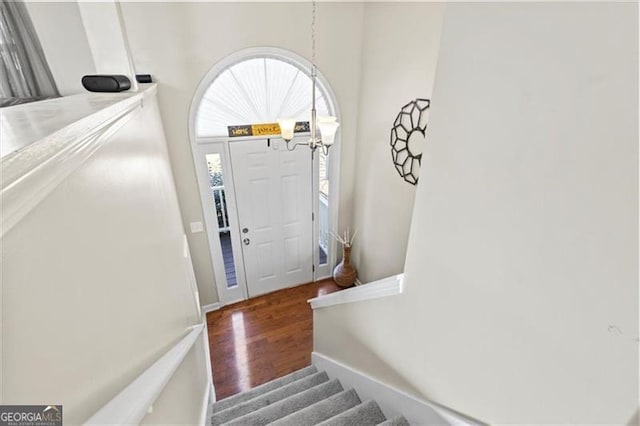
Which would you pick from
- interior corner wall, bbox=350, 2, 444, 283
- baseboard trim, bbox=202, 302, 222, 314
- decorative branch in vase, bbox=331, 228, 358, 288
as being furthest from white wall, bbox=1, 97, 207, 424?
decorative branch in vase, bbox=331, 228, 358, 288

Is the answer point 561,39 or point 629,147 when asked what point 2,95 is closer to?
point 561,39

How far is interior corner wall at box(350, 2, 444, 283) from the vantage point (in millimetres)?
2352

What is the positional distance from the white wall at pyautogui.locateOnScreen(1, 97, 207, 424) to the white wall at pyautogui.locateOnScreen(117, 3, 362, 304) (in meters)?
1.69

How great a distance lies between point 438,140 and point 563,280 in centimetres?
48

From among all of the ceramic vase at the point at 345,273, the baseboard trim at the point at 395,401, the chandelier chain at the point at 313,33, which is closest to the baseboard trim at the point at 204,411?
the baseboard trim at the point at 395,401

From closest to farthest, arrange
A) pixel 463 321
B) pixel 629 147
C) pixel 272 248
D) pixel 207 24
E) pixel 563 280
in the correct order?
pixel 629 147, pixel 563 280, pixel 463 321, pixel 207 24, pixel 272 248

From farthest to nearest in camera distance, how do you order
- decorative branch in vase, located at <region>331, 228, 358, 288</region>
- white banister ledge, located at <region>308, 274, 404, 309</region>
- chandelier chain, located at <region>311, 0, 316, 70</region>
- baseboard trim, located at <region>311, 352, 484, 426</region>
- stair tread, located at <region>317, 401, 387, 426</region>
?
decorative branch in vase, located at <region>331, 228, 358, 288</region>, chandelier chain, located at <region>311, 0, 316, 70</region>, stair tread, located at <region>317, 401, 387, 426</region>, white banister ledge, located at <region>308, 274, 404, 309</region>, baseboard trim, located at <region>311, 352, 484, 426</region>

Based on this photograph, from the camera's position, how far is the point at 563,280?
1.88 feet

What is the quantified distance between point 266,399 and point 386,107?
2746 millimetres

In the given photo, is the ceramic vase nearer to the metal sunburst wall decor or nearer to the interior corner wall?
the interior corner wall

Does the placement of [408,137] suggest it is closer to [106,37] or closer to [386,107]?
[386,107]

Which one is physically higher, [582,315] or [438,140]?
[438,140]

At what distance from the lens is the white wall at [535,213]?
1.57ft

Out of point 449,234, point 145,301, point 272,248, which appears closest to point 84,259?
point 145,301
